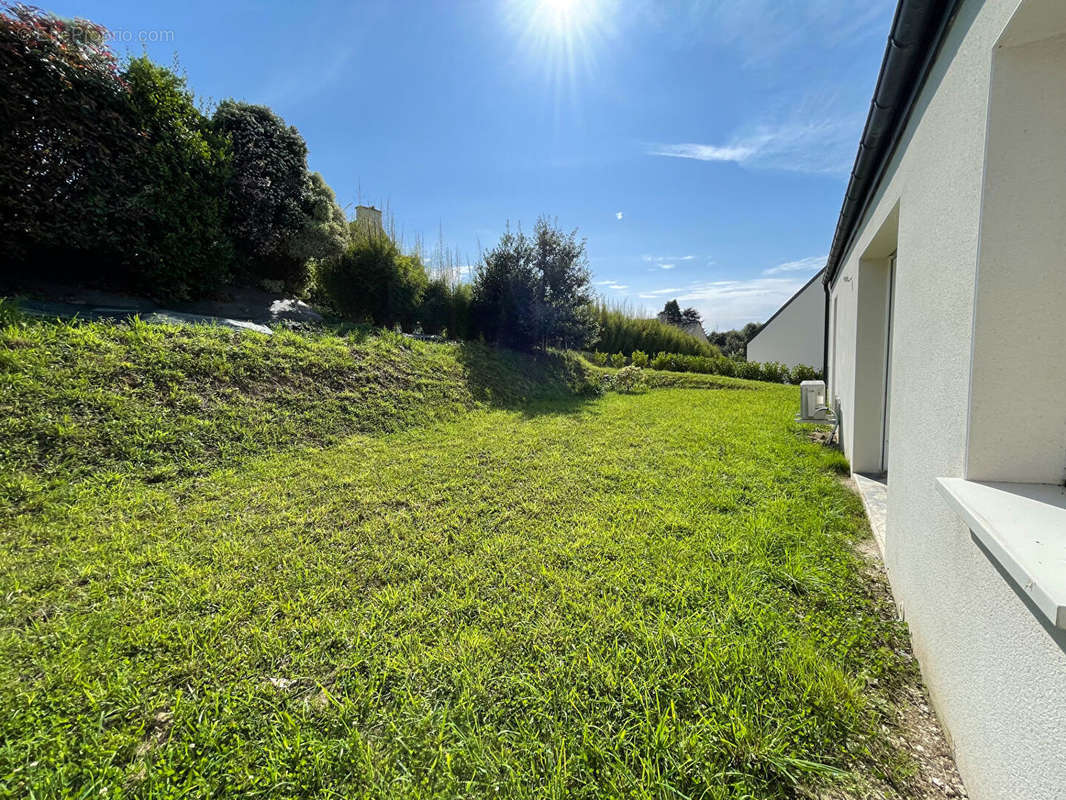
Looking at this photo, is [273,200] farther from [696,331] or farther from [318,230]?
[696,331]

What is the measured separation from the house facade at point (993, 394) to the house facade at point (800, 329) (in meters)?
17.7

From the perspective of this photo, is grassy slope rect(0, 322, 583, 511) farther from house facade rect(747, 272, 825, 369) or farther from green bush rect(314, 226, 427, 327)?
house facade rect(747, 272, 825, 369)

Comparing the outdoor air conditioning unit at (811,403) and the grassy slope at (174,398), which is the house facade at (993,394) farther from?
the grassy slope at (174,398)

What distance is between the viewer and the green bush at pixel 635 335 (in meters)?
15.4

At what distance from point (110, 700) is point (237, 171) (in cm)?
858

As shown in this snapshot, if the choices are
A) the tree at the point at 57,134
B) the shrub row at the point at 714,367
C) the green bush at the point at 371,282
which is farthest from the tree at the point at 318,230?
the shrub row at the point at 714,367

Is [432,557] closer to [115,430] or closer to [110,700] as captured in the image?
[110,700]

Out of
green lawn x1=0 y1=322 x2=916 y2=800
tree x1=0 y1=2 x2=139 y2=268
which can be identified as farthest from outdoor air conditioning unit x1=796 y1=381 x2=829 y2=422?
tree x1=0 y1=2 x2=139 y2=268

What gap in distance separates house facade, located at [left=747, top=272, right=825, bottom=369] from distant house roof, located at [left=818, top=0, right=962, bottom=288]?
1598 centimetres

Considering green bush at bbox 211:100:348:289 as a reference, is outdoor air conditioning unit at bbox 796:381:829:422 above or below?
below

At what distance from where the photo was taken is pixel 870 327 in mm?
4027

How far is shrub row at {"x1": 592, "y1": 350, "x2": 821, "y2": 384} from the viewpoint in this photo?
1407cm

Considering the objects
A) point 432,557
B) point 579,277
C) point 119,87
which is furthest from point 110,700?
point 579,277

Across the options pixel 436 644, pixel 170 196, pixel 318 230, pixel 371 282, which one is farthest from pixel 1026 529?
pixel 318 230
